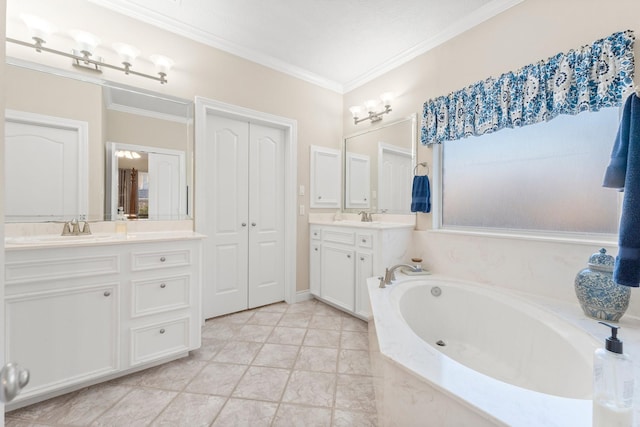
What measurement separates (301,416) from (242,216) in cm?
186

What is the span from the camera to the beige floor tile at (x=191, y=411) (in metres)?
1.35

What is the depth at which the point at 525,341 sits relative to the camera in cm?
152

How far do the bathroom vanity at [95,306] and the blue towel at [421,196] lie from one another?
183 centimetres

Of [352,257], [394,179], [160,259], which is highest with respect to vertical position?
[394,179]

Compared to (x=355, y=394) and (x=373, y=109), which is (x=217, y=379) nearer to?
(x=355, y=394)

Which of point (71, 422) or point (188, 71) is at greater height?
point (188, 71)

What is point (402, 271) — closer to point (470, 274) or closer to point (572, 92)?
point (470, 274)

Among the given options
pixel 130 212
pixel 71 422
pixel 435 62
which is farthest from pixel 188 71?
pixel 71 422

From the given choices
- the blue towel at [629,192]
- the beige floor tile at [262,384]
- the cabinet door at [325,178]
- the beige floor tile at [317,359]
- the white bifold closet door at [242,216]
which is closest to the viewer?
the blue towel at [629,192]

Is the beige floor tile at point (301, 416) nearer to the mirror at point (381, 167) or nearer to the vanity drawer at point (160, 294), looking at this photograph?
the vanity drawer at point (160, 294)

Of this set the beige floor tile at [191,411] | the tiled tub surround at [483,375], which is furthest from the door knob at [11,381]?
the beige floor tile at [191,411]

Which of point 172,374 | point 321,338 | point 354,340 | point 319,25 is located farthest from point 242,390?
point 319,25

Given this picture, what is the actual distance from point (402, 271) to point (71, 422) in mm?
2264

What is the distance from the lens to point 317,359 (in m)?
1.92
